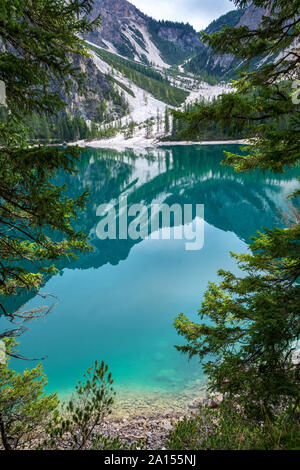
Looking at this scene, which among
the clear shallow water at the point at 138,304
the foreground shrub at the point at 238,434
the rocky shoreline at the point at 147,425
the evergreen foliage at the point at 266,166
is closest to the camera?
the foreground shrub at the point at 238,434

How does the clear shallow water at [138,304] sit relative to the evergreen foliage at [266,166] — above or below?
below

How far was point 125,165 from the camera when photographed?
231 feet

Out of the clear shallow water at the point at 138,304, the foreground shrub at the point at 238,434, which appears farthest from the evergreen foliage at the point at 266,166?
the clear shallow water at the point at 138,304

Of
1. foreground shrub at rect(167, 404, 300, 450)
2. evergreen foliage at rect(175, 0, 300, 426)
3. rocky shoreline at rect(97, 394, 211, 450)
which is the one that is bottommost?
rocky shoreline at rect(97, 394, 211, 450)

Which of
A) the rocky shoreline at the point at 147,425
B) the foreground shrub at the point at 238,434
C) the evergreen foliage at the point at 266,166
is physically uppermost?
the evergreen foliage at the point at 266,166

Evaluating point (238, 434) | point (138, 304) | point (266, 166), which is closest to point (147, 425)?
point (238, 434)

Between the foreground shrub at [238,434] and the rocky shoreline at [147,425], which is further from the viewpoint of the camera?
the rocky shoreline at [147,425]

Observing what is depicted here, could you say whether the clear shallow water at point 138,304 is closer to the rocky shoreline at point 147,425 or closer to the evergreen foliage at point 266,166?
Answer: the rocky shoreline at point 147,425

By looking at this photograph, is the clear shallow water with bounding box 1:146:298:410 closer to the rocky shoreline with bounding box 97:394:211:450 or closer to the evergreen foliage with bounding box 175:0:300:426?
the rocky shoreline with bounding box 97:394:211:450

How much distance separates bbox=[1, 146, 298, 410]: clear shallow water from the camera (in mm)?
9289

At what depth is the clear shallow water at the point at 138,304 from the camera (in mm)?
9289

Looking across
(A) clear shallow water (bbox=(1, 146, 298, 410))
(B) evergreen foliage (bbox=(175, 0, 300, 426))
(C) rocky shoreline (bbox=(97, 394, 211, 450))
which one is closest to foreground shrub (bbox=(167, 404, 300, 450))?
(B) evergreen foliage (bbox=(175, 0, 300, 426))

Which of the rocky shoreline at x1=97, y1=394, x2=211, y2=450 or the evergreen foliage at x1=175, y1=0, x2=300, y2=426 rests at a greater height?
the evergreen foliage at x1=175, y1=0, x2=300, y2=426
